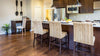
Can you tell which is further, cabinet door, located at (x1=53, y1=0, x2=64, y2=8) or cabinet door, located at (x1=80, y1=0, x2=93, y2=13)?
cabinet door, located at (x1=53, y1=0, x2=64, y2=8)

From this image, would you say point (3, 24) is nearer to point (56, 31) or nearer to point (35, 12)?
point (35, 12)

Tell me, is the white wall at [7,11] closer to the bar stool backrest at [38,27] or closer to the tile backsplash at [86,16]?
the bar stool backrest at [38,27]

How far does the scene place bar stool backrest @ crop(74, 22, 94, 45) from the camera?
7.49ft

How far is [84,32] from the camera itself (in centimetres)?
238

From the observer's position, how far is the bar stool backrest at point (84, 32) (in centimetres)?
228

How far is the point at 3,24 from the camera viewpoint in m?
6.56

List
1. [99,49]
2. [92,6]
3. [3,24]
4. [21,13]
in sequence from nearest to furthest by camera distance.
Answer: [99,49]
[92,6]
[3,24]
[21,13]

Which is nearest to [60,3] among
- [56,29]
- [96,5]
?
[96,5]

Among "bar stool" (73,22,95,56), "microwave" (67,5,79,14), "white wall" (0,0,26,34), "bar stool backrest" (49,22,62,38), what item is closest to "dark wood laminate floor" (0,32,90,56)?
"bar stool backrest" (49,22,62,38)

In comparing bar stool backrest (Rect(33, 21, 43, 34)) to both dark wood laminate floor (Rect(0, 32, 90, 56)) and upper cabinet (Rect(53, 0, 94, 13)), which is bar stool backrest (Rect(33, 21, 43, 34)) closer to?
dark wood laminate floor (Rect(0, 32, 90, 56))

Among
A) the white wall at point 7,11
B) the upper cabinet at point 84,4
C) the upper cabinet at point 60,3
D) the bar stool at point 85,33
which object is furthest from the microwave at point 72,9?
the white wall at point 7,11

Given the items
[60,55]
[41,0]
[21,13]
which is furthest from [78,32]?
[41,0]

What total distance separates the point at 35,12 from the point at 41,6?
3.50 ft

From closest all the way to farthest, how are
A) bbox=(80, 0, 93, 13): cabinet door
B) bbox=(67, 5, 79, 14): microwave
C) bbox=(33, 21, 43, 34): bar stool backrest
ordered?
bbox=(33, 21, 43, 34): bar stool backrest → bbox=(80, 0, 93, 13): cabinet door → bbox=(67, 5, 79, 14): microwave
